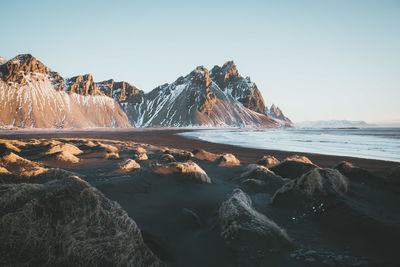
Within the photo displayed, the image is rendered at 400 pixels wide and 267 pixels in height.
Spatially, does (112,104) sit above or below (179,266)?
above

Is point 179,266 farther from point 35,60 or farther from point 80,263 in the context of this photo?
point 35,60

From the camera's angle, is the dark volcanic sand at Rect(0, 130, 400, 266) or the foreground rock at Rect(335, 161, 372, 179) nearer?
the dark volcanic sand at Rect(0, 130, 400, 266)

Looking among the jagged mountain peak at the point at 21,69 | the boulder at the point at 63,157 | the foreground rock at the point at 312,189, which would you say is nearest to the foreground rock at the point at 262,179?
the foreground rock at the point at 312,189

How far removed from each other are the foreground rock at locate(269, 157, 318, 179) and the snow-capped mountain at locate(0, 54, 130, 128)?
11542 centimetres

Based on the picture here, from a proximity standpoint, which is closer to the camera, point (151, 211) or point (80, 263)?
point (80, 263)

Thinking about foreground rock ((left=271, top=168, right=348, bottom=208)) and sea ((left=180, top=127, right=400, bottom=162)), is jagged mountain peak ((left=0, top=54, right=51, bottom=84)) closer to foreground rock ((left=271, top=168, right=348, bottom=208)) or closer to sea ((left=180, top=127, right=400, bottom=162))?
sea ((left=180, top=127, right=400, bottom=162))

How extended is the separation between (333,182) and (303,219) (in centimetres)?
170

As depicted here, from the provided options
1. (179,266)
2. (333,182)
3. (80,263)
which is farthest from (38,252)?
(333,182)

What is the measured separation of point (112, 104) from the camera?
155 meters

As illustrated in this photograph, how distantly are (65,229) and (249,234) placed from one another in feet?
9.71

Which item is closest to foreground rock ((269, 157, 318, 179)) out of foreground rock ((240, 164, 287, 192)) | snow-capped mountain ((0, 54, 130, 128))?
foreground rock ((240, 164, 287, 192))

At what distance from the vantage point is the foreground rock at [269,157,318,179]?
880cm

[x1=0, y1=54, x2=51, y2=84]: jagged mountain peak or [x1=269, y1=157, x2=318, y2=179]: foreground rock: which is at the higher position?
[x1=0, y1=54, x2=51, y2=84]: jagged mountain peak

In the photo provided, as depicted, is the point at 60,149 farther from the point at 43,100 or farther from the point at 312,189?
the point at 43,100
